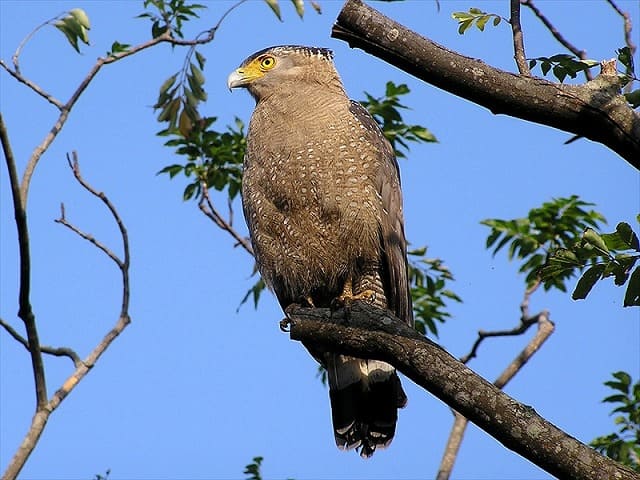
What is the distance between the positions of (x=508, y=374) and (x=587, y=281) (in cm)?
314

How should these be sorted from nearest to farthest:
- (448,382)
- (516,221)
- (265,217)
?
1. (448,382)
2. (265,217)
3. (516,221)

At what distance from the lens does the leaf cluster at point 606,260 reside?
2781 millimetres

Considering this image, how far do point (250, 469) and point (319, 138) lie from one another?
2381 millimetres

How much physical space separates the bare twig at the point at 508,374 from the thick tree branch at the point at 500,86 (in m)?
3.08

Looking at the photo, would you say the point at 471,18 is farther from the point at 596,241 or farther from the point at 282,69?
the point at 282,69

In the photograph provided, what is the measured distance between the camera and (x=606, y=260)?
2.89m

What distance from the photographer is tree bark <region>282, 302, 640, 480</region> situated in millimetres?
3012

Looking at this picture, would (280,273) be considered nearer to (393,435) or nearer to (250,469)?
(393,435)

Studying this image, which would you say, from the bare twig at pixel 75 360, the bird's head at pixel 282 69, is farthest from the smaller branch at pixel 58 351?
the bird's head at pixel 282 69

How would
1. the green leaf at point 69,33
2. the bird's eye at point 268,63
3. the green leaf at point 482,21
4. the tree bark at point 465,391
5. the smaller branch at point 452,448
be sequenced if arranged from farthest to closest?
the bird's eye at point 268,63 < the smaller branch at point 452,448 < the green leaf at point 69,33 < the green leaf at point 482,21 < the tree bark at point 465,391

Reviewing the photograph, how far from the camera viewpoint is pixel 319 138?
16.8ft

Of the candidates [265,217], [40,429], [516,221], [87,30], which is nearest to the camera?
[40,429]

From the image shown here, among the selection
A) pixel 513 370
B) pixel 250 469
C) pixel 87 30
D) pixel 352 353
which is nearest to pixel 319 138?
pixel 87 30

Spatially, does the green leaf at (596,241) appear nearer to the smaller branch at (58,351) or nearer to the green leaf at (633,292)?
the green leaf at (633,292)
